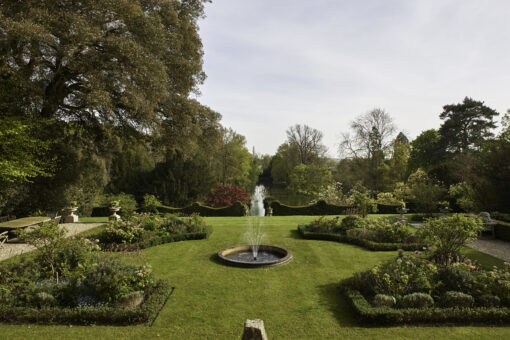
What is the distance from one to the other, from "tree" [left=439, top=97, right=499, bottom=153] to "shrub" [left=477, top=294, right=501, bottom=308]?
28.1 metres

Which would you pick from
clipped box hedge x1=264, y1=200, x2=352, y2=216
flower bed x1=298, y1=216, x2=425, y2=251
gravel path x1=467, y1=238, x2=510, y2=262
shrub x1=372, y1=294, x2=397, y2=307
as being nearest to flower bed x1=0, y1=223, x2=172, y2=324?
shrub x1=372, y1=294, x2=397, y2=307

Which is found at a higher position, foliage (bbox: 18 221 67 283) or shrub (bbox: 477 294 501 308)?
foliage (bbox: 18 221 67 283)

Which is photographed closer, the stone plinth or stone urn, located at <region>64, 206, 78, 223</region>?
the stone plinth

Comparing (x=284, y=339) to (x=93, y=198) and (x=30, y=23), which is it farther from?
(x=93, y=198)

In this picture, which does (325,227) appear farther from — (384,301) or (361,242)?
(384,301)

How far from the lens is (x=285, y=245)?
10.7m

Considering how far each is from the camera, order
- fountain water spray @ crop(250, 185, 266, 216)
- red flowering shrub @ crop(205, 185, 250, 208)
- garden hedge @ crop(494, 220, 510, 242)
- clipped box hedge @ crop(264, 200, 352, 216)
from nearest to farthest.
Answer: garden hedge @ crop(494, 220, 510, 242) < clipped box hedge @ crop(264, 200, 352, 216) < red flowering shrub @ crop(205, 185, 250, 208) < fountain water spray @ crop(250, 185, 266, 216)

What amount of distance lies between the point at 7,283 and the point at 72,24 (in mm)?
9293

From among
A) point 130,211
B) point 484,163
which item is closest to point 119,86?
point 130,211

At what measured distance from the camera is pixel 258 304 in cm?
598

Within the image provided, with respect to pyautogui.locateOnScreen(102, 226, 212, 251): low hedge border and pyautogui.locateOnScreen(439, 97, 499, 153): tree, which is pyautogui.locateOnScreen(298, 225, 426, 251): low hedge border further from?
pyautogui.locateOnScreen(439, 97, 499, 153): tree

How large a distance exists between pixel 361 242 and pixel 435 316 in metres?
5.46

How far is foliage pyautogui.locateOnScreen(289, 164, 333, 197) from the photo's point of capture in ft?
110

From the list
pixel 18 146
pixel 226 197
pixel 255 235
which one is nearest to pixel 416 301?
pixel 255 235
